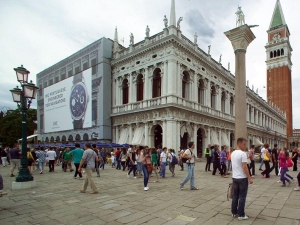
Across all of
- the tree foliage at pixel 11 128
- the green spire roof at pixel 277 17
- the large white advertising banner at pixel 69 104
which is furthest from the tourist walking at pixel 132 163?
the green spire roof at pixel 277 17

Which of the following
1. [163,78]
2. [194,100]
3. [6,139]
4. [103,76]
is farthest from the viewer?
[6,139]

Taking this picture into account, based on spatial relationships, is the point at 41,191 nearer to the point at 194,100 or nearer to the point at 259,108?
the point at 194,100

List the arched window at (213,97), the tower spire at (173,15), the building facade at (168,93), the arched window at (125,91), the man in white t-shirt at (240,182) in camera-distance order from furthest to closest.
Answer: the arched window at (213,97), the arched window at (125,91), the tower spire at (173,15), the building facade at (168,93), the man in white t-shirt at (240,182)

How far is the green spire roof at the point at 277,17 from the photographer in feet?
243

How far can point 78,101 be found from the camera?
30.4 meters

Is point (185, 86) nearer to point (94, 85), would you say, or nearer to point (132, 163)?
point (94, 85)

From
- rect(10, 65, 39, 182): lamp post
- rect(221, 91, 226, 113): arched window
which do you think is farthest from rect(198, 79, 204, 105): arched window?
rect(10, 65, 39, 182): lamp post

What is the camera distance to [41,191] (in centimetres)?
831

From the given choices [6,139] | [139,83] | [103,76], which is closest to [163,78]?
[139,83]

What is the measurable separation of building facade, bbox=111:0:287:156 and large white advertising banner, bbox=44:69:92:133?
354 cm

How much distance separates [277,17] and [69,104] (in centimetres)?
7352

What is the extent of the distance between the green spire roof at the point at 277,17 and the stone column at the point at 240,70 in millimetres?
74114

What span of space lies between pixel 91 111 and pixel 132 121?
19.7ft

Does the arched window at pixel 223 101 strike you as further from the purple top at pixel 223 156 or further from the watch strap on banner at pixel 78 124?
the purple top at pixel 223 156
